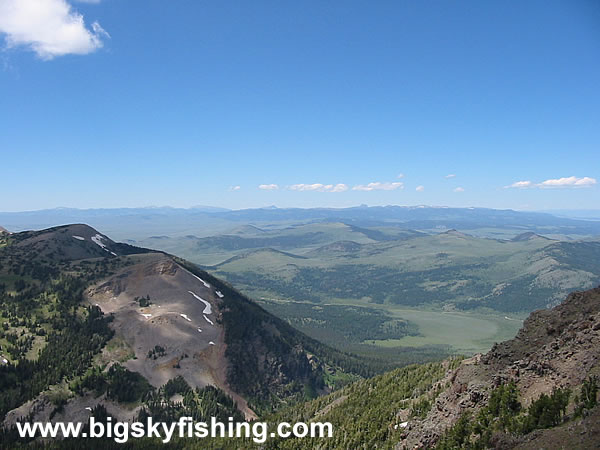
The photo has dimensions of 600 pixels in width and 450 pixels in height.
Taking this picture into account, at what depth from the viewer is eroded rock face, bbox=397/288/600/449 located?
3809 centimetres

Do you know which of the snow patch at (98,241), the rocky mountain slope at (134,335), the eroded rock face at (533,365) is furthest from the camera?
the snow patch at (98,241)

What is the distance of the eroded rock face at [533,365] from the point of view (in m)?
38.1

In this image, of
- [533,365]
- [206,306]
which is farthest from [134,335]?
[533,365]

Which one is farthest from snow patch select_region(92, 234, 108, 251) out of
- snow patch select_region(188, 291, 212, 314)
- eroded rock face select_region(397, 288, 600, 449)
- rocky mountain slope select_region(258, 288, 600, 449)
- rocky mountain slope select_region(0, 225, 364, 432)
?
eroded rock face select_region(397, 288, 600, 449)

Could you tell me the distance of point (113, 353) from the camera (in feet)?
369

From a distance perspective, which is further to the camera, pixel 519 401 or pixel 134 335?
pixel 134 335

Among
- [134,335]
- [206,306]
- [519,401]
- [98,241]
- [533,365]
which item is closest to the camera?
[519,401]

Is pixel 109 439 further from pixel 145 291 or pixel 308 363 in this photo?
pixel 308 363

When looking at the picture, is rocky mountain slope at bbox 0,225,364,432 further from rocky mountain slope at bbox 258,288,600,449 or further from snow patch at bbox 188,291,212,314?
rocky mountain slope at bbox 258,288,600,449

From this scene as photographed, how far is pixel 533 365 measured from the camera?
41.4m

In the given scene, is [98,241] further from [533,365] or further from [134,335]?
[533,365]

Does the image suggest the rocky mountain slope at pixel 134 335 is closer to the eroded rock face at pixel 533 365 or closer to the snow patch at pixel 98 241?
A: the snow patch at pixel 98 241

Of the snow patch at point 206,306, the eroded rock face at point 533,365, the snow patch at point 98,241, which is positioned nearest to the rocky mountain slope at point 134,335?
the snow patch at point 206,306

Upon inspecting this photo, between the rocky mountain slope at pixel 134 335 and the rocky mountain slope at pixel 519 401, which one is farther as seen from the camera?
the rocky mountain slope at pixel 134 335
